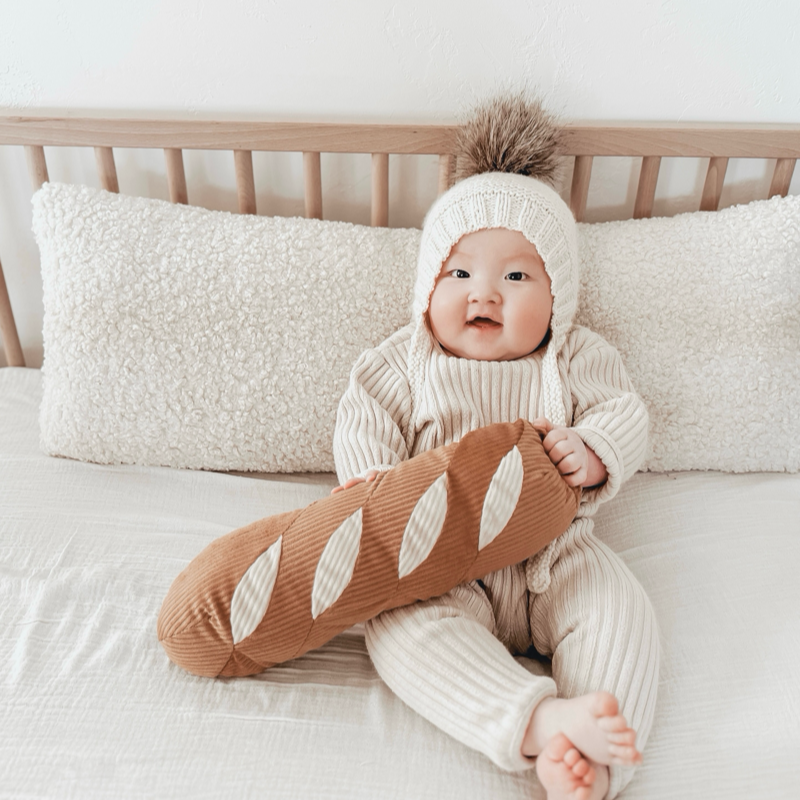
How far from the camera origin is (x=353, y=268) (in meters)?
1.11

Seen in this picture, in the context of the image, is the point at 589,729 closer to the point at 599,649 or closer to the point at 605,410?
the point at 599,649

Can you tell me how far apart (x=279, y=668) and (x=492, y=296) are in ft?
1.81

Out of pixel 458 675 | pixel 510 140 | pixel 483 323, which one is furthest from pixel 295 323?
pixel 458 675

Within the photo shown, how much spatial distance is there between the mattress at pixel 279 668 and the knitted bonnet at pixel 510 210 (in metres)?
0.28

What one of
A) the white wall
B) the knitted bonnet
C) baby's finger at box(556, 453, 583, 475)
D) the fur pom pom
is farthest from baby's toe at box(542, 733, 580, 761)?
the white wall

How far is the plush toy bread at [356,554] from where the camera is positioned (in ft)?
2.49

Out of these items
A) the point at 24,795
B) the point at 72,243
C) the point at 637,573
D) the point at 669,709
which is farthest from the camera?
the point at 72,243

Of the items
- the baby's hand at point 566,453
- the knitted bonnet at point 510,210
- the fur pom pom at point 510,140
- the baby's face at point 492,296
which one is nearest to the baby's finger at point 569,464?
the baby's hand at point 566,453

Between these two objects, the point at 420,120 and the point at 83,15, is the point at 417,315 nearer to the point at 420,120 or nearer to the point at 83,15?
the point at 420,120

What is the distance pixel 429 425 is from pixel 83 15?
2.83 ft

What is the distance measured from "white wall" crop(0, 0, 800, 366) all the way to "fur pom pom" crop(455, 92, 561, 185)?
127mm

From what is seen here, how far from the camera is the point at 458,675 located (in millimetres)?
739

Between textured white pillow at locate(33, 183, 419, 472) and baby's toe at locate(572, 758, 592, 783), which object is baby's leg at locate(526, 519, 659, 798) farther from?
textured white pillow at locate(33, 183, 419, 472)

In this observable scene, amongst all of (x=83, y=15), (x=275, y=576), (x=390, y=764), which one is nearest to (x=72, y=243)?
(x=83, y=15)
